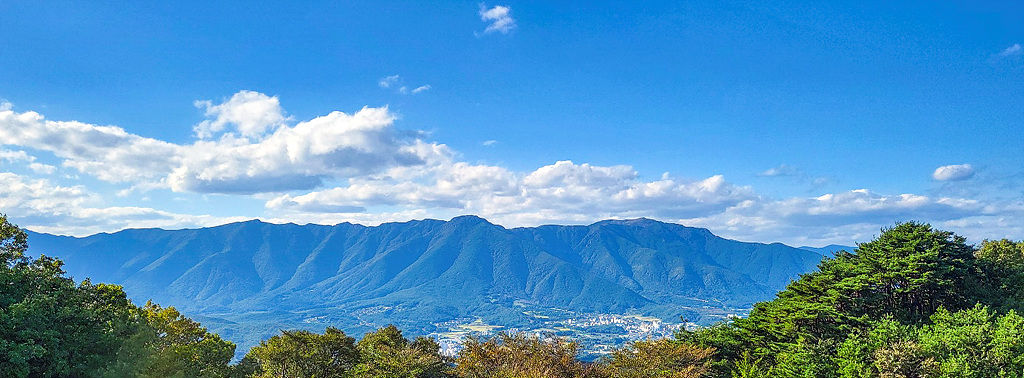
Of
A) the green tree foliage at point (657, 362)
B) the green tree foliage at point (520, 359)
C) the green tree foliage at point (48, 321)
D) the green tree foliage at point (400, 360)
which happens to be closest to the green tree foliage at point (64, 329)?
the green tree foliage at point (48, 321)

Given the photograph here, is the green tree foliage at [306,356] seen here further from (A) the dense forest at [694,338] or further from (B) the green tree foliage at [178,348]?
(B) the green tree foliage at [178,348]

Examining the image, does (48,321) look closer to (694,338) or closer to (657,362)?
(657,362)

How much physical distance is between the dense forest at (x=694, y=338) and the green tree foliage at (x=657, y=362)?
0.35 feet

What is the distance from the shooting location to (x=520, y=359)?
2847 cm

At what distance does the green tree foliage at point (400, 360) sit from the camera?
1221 inches

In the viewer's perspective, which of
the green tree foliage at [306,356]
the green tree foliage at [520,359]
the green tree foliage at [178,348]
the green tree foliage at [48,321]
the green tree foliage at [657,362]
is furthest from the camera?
the green tree foliage at [306,356]

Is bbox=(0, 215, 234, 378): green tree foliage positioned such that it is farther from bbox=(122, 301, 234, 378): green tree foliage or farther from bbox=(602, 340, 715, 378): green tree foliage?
bbox=(602, 340, 715, 378): green tree foliage

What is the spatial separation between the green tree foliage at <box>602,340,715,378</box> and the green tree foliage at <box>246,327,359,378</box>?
1686 cm

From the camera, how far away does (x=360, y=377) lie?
105ft

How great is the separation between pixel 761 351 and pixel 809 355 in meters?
6.48

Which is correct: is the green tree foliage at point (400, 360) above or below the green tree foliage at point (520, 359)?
below

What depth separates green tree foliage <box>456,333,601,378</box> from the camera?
27.3 metres

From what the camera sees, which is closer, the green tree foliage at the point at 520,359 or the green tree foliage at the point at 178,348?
the green tree foliage at the point at 178,348

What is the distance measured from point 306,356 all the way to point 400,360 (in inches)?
278
